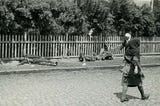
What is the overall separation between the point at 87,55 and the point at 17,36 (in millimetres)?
4216

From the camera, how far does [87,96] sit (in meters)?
10.4

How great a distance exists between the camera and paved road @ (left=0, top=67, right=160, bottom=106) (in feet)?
31.5

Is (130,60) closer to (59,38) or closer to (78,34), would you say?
(59,38)

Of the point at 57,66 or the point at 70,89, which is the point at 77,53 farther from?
the point at 70,89

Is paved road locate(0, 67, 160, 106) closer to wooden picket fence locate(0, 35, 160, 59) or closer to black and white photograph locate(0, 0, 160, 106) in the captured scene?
black and white photograph locate(0, 0, 160, 106)

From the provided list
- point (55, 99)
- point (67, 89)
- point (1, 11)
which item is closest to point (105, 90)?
point (67, 89)

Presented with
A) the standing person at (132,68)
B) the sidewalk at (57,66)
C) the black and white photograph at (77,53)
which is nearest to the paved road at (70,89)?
A: the black and white photograph at (77,53)

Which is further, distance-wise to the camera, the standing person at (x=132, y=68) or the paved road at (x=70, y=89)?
the standing person at (x=132, y=68)

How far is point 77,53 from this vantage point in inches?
795

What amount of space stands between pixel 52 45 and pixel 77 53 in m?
1.65

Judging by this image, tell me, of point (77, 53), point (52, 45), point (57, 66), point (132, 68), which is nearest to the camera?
point (132, 68)

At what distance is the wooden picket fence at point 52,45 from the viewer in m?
17.8

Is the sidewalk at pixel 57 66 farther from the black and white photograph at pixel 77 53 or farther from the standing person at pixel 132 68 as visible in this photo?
the standing person at pixel 132 68

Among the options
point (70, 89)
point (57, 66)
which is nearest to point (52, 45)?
point (57, 66)
